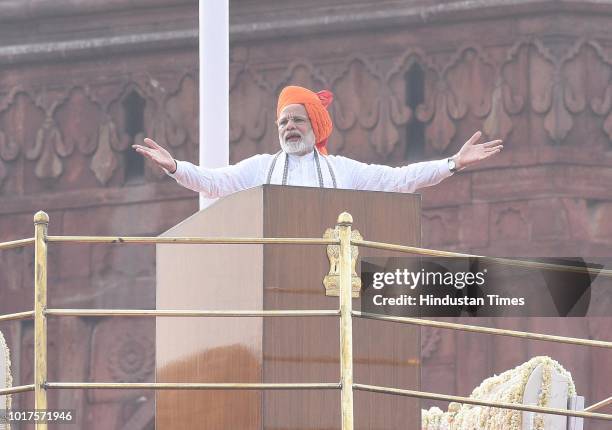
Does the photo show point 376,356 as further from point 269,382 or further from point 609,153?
point 609,153

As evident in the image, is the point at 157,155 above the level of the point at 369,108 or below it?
below

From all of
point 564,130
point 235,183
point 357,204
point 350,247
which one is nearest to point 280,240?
point 350,247

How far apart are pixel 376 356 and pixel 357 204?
Result: 0.64 metres

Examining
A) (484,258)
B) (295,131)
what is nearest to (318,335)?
(484,258)

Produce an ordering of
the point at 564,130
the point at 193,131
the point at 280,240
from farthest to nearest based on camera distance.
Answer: the point at 193,131
the point at 564,130
the point at 280,240

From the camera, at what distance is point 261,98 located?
17438 millimetres

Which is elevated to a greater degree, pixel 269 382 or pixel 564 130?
pixel 564 130

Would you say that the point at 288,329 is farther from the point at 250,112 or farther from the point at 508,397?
the point at 250,112

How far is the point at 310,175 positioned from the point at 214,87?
5.51 ft

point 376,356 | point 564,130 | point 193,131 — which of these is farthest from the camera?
point 193,131

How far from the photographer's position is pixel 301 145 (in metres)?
8.65

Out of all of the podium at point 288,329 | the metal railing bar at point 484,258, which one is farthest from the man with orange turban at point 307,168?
the metal railing bar at point 484,258

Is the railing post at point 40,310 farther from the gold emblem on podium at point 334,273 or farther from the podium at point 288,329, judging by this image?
the gold emblem on podium at point 334,273

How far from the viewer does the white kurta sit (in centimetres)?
843
